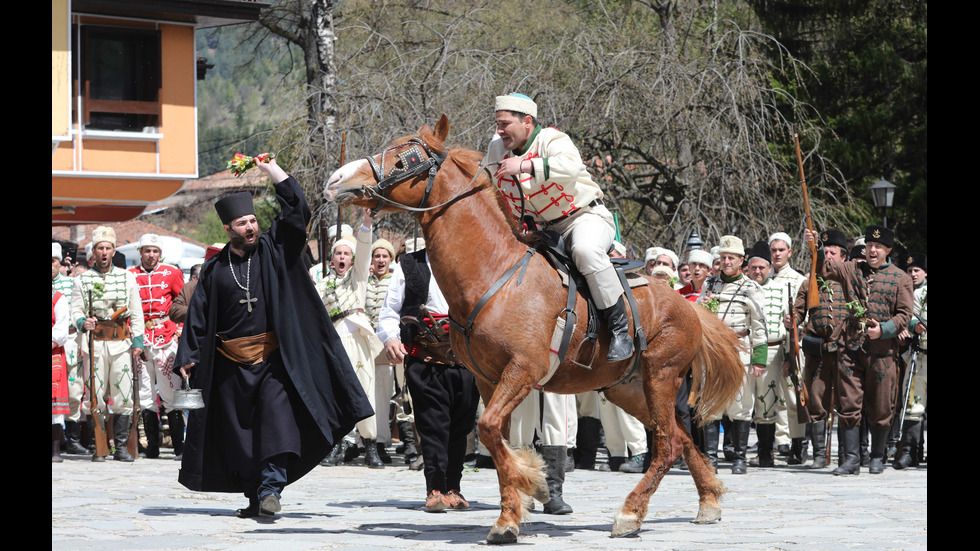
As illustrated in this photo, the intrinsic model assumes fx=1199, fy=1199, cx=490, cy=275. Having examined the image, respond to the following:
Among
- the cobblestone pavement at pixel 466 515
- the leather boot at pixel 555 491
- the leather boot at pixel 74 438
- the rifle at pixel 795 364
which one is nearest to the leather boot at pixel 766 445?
the rifle at pixel 795 364

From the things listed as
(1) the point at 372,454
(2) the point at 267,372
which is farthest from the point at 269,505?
(1) the point at 372,454

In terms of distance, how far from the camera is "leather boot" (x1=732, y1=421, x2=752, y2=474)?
11972 mm

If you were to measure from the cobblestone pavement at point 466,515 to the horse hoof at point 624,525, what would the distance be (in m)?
0.08

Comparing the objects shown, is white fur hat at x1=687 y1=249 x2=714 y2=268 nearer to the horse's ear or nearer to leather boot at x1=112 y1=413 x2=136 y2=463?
the horse's ear

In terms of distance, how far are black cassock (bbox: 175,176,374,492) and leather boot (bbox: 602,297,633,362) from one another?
1897 mm

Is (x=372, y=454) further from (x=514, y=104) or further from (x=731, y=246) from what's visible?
(x=514, y=104)

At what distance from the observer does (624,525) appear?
7.46 meters

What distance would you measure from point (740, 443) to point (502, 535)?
5.67 metres

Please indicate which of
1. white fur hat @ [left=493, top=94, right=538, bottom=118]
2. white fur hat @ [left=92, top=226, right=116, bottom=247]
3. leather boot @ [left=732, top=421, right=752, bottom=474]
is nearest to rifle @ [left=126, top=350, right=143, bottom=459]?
white fur hat @ [left=92, top=226, right=116, bottom=247]
